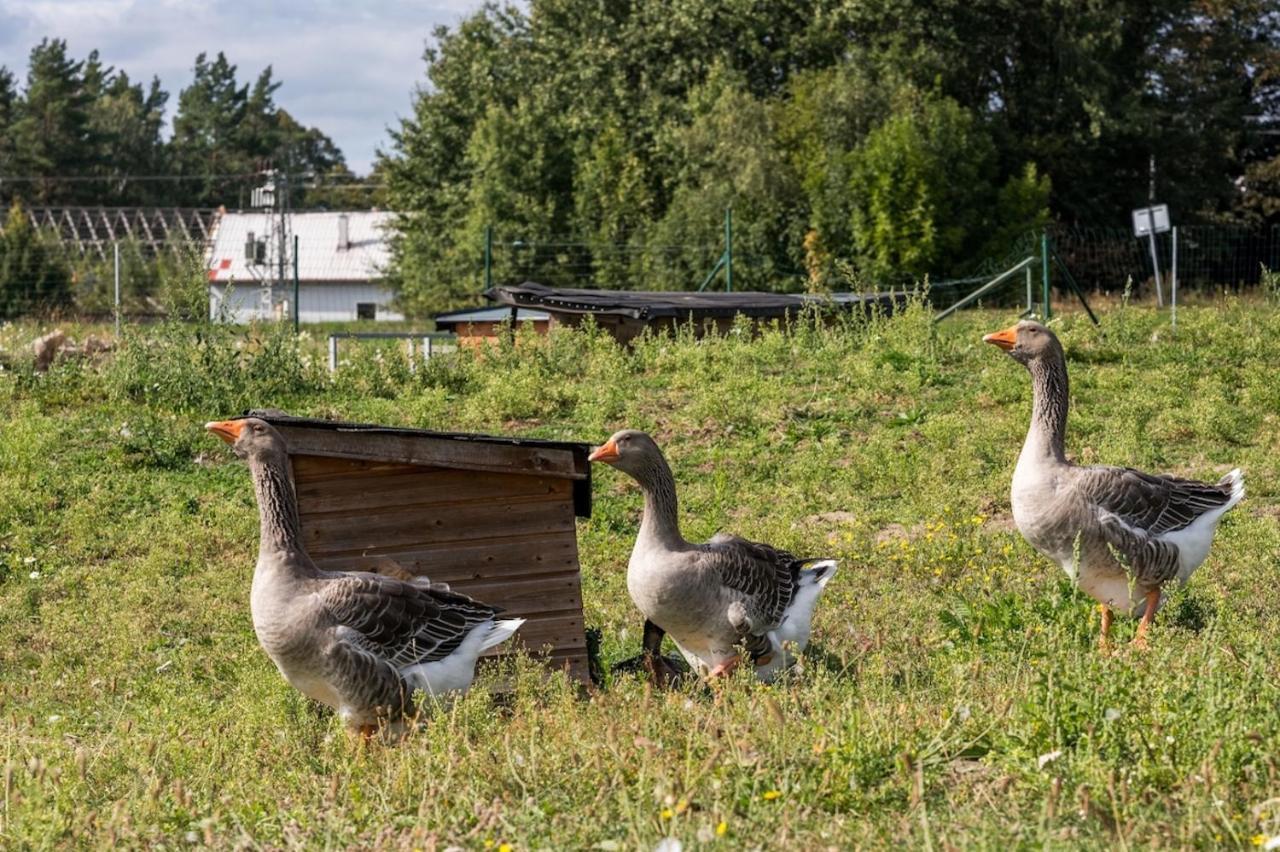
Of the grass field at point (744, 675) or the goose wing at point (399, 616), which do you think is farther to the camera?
the goose wing at point (399, 616)

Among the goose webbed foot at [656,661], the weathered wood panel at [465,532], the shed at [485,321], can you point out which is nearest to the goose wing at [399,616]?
the goose webbed foot at [656,661]

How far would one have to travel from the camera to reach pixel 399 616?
23.0ft

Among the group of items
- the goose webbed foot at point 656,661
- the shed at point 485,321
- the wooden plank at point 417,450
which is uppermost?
the shed at point 485,321

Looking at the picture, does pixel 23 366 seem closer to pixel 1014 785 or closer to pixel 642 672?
pixel 642 672

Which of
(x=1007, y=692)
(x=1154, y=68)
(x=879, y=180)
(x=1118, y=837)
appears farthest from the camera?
(x=1154, y=68)

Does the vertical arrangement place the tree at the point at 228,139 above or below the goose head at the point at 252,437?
above

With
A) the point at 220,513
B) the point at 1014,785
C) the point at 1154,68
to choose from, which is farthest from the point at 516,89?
the point at 1014,785

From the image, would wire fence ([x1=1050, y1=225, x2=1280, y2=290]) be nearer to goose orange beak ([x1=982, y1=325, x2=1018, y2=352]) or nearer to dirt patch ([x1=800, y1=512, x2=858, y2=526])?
dirt patch ([x1=800, y1=512, x2=858, y2=526])

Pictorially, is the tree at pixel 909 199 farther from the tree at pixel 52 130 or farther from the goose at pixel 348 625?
the tree at pixel 52 130

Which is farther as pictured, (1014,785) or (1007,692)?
(1007,692)

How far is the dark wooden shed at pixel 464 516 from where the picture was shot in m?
8.59

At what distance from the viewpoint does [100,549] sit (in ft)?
38.7

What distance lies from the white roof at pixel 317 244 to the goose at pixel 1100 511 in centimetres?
5806

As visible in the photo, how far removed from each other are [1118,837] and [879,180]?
3265 cm
